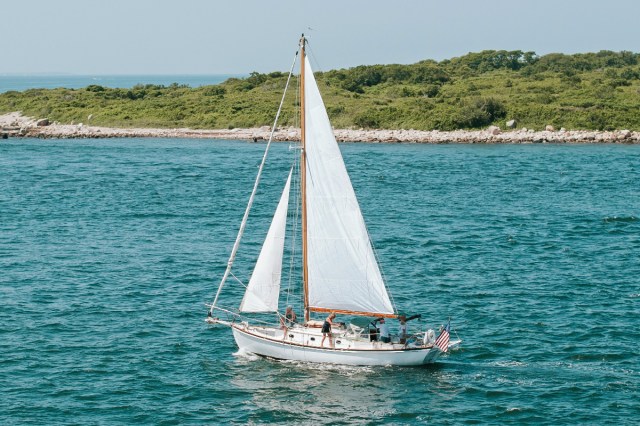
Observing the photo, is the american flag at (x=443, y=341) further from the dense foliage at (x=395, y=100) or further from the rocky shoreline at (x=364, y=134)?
the dense foliage at (x=395, y=100)

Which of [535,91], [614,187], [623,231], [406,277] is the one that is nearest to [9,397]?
[406,277]

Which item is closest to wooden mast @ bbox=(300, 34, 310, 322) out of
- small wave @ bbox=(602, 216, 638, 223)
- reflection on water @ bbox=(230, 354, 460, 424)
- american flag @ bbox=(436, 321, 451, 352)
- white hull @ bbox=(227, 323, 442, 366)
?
white hull @ bbox=(227, 323, 442, 366)

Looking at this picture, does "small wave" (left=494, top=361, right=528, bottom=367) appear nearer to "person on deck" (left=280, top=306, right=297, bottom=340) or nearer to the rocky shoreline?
"person on deck" (left=280, top=306, right=297, bottom=340)

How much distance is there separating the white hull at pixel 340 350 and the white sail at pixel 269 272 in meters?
1.31

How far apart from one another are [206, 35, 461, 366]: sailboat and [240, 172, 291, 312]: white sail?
44mm

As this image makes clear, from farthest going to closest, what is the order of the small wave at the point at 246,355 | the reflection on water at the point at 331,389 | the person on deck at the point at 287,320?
the small wave at the point at 246,355 → the person on deck at the point at 287,320 → the reflection on water at the point at 331,389

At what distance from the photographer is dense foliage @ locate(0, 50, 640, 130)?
132m

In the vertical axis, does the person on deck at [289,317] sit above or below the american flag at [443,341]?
above

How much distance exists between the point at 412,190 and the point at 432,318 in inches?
1627

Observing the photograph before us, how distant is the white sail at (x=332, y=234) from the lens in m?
38.4

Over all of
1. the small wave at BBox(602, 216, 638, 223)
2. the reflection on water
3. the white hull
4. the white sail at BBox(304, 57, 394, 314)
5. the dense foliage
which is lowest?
the reflection on water

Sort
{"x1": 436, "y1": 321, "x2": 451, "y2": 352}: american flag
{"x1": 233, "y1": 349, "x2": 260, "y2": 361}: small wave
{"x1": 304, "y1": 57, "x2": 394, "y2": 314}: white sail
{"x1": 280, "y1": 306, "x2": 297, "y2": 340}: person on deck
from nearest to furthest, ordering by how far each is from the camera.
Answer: {"x1": 304, "y1": 57, "x2": 394, "y2": 314}: white sail < {"x1": 436, "y1": 321, "x2": 451, "y2": 352}: american flag < {"x1": 280, "y1": 306, "x2": 297, "y2": 340}: person on deck < {"x1": 233, "y1": 349, "x2": 260, "y2": 361}: small wave

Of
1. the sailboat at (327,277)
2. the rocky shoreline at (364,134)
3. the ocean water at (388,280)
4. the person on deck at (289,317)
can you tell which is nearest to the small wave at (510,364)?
the ocean water at (388,280)

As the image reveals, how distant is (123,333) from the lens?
44.8 m
